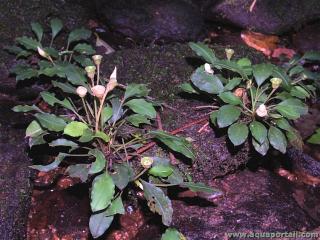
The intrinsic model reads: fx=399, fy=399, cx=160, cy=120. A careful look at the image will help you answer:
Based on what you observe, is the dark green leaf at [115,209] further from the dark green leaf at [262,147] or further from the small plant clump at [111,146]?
the dark green leaf at [262,147]

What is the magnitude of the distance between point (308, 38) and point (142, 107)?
107 inches

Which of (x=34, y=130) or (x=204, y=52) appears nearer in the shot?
(x=34, y=130)

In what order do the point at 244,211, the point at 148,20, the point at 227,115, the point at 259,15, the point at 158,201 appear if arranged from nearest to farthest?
the point at 158,201 < the point at 227,115 < the point at 244,211 < the point at 148,20 < the point at 259,15

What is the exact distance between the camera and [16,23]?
3.35 m

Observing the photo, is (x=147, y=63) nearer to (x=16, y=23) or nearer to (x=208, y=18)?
(x=16, y=23)

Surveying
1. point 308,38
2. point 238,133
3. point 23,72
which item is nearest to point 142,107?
point 238,133

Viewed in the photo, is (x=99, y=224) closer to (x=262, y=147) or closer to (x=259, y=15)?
(x=262, y=147)

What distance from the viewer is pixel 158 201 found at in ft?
6.46

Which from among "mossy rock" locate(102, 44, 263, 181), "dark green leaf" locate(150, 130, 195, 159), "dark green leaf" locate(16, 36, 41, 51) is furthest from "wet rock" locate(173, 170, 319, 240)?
"dark green leaf" locate(16, 36, 41, 51)

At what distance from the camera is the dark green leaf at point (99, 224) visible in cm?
188

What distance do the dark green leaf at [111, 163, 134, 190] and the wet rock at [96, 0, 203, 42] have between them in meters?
2.05

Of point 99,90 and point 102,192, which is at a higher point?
point 99,90

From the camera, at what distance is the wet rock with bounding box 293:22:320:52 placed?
163 inches

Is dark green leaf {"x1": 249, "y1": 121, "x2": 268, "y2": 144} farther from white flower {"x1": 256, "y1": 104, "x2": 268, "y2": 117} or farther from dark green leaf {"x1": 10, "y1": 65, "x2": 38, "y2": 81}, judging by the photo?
dark green leaf {"x1": 10, "y1": 65, "x2": 38, "y2": 81}
